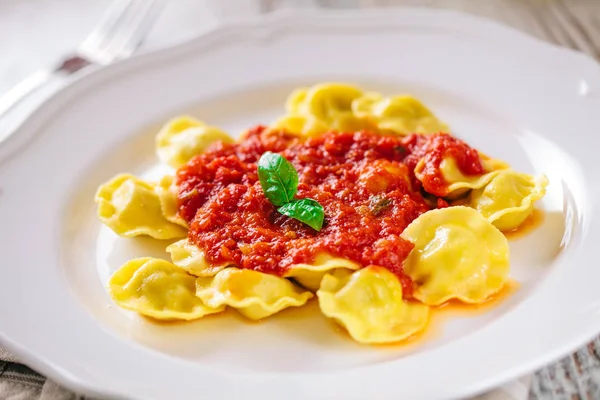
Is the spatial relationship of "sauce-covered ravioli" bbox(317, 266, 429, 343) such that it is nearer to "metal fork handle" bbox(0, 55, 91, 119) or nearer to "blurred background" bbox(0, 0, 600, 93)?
"metal fork handle" bbox(0, 55, 91, 119)

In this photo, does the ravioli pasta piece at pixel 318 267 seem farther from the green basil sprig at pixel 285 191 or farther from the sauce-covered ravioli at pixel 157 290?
the sauce-covered ravioli at pixel 157 290

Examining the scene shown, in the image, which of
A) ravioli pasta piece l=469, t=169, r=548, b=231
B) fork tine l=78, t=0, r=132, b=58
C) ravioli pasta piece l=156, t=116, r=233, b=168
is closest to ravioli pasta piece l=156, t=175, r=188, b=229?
ravioli pasta piece l=156, t=116, r=233, b=168

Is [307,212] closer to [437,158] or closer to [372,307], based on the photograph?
[372,307]

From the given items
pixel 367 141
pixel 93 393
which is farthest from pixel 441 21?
pixel 93 393

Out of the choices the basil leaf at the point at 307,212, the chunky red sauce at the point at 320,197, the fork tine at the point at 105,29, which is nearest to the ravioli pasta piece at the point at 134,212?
the chunky red sauce at the point at 320,197

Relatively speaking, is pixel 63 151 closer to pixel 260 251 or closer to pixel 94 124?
pixel 94 124

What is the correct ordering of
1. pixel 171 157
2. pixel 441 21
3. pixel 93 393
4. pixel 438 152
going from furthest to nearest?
pixel 441 21 < pixel 171 157 < pixel 438 152 < pixel 93 393

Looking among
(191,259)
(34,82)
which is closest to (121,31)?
(34,82)
